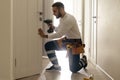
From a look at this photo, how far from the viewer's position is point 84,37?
657cm

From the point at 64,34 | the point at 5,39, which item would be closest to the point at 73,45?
the point at 64,34

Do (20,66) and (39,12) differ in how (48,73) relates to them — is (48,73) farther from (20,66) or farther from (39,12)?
(39,12)

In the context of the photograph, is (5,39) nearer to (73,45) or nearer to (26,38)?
(26,38)

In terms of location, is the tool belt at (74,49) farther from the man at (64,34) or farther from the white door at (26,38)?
the white door at (26,38)

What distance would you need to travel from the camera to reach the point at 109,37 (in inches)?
142

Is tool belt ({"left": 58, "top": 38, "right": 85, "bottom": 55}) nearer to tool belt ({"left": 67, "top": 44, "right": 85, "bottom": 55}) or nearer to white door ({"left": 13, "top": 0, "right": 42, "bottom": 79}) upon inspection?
tool belt ({"left": 67, "top": 44, "right": 85, "bottom": 55})

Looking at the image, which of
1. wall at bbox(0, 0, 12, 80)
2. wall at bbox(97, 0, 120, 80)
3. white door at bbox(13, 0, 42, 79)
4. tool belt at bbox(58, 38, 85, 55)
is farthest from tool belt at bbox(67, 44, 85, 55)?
wall at bbox(0, 0, 12, 80)

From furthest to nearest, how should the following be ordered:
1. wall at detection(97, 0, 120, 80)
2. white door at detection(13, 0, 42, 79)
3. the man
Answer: the man
white door at detection(13, 0, 42, 79)
wall at detection(97, 0, 120, 80)

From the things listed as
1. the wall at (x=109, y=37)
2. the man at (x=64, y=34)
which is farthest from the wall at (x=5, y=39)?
the man at (x=64, y=34)

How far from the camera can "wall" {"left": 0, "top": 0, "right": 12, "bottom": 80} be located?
8.48 feet

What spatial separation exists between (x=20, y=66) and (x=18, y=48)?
300 millimetres

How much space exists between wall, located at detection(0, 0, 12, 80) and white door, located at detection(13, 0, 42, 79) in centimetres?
115

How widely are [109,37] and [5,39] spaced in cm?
165

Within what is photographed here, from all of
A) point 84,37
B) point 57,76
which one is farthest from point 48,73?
point 84,37
